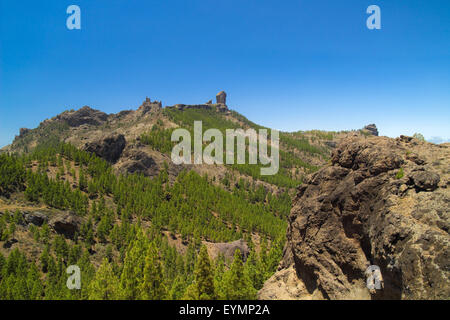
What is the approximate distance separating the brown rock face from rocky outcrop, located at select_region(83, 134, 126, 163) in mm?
134203

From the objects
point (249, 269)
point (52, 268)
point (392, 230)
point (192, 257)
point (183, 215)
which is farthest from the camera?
point (183, 215)

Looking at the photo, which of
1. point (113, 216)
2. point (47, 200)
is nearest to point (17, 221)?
point (47, 200)

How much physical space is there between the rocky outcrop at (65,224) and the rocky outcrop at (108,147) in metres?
68.8

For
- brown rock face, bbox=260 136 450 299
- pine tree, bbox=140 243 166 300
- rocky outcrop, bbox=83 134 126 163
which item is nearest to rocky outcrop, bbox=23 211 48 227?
pine tree, bbox=140 243 166 300

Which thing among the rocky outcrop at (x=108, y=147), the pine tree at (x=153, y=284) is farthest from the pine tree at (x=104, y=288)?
the rocky outcrop at (x=108, y=147)

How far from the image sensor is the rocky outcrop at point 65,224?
70875 millimetres

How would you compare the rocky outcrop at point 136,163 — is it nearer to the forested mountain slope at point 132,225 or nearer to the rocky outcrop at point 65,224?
the forested mountain slope at point 132,225

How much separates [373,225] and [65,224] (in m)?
81.3

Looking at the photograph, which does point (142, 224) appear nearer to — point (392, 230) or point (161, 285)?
point (161, 285)

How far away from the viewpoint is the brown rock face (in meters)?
13.6

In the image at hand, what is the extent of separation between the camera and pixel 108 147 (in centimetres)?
13988

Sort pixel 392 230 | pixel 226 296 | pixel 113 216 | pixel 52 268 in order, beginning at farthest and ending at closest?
pixel 113 216 → pixel 52 268 → pixel 226 296 → pixel 392 230
